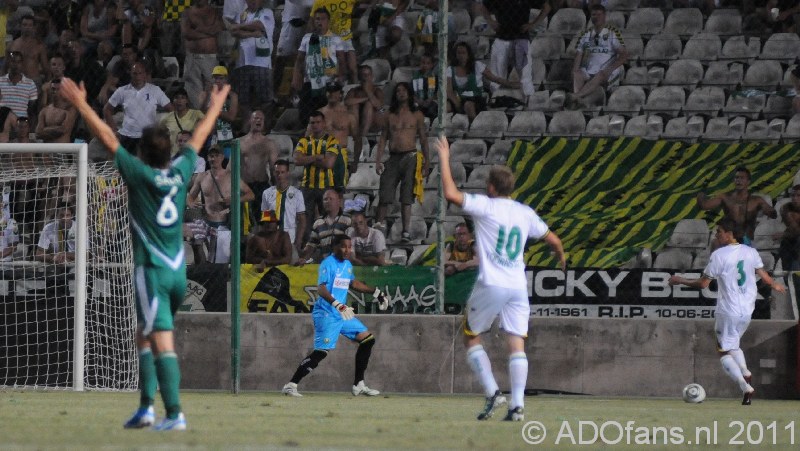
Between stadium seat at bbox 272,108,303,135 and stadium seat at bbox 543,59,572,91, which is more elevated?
stadium seat at bbox 543,59,572,91

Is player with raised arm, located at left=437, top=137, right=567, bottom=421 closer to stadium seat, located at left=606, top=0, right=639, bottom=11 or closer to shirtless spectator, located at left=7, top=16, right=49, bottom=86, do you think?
stadium seat, located at left=606, top=0, right=639, bottom=11

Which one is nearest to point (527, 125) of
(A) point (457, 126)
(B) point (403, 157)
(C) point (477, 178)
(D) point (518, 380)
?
(A) point (457, 126)

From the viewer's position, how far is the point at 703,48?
22062 millimetres

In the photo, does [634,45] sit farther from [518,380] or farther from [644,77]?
[518,380]

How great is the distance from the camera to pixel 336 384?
17234mm

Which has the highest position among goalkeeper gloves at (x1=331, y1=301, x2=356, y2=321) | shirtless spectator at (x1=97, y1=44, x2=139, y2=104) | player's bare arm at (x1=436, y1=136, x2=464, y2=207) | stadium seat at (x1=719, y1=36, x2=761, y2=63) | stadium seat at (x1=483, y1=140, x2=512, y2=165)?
stadium seat at (x1=719, y1=36, x2=761, y2=63)

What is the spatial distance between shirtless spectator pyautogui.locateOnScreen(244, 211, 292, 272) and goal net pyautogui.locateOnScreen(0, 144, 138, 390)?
1720mm

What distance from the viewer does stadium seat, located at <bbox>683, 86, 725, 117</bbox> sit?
70.1ft

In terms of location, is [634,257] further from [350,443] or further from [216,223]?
[350,443]

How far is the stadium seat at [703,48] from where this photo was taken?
72.1 ft

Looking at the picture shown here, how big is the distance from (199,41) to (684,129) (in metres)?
7.57

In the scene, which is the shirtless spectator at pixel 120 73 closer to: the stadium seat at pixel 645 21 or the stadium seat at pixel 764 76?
the stadium seat at pixel 645 21

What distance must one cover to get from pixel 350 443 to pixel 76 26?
1598 cm

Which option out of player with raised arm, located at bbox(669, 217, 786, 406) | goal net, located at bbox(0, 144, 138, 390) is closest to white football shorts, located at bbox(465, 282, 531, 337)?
player with raised arm, located at bbox(669, 217, 786, 406)
